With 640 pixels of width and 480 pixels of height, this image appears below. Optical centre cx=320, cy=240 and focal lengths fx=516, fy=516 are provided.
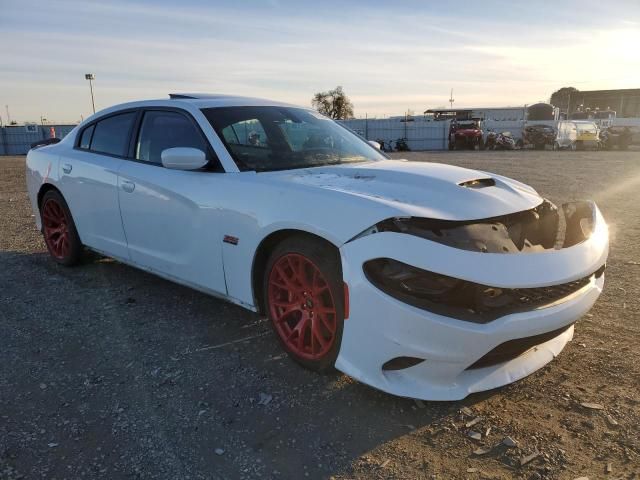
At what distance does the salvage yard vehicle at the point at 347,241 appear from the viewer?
2.39 m

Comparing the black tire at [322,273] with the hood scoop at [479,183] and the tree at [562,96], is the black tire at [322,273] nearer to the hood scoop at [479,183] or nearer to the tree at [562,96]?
the hood scoop at [479,183]

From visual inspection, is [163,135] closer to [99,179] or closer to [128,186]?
[128,186]

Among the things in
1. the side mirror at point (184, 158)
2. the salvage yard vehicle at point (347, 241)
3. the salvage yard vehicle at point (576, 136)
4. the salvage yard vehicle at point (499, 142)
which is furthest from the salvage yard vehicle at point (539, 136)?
the side mirror at point (184, 158)

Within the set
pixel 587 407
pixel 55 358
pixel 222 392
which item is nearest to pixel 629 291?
pixel 587 407

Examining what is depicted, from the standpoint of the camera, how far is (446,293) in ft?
7.89

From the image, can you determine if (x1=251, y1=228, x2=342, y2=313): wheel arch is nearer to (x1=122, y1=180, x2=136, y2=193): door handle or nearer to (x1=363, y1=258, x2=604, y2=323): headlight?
(x1=363, y1=258, x2=604, y2=323): headlight

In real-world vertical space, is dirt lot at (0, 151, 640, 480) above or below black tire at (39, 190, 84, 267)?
below

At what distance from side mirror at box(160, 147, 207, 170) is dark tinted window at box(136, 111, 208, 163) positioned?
212 millimetres

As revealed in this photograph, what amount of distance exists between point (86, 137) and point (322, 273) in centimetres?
329

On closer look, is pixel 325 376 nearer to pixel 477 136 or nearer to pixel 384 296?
pixel 384 296

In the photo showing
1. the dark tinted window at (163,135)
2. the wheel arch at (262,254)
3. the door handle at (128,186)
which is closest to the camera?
the wheel arch at (262,254)

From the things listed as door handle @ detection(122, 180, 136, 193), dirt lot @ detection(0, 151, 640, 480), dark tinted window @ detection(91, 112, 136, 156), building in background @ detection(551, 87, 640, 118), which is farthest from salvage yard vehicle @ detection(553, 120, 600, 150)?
building in background @ detection(551, 87, 640, 118)

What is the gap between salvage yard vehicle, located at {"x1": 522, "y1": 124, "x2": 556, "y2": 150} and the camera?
31.5 m

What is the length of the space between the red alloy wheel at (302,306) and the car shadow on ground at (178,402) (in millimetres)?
194
